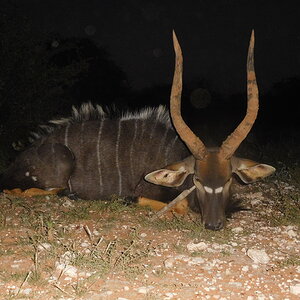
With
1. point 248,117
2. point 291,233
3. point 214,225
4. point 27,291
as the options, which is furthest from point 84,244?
point 248,117

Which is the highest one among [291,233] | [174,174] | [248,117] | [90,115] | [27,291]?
[248,117]

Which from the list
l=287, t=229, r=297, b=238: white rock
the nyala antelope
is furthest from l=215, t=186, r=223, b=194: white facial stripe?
l=287, t=229, r=297, b=238: white rock

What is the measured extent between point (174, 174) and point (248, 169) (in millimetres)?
490

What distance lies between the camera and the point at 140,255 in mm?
2295

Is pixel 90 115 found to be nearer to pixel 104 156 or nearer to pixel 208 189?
pixel 104 156

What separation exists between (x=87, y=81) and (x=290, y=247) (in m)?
10.2

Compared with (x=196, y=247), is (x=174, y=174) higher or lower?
higher

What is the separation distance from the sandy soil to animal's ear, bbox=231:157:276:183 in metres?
0.26

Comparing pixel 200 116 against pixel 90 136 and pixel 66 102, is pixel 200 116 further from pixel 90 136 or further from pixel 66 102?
pixel 90 136

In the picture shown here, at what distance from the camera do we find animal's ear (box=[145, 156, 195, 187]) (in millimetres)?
3119

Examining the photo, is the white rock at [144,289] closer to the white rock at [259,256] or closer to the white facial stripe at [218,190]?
the white rock at [259,256]

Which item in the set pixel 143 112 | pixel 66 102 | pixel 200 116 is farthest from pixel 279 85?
pixel 143 112

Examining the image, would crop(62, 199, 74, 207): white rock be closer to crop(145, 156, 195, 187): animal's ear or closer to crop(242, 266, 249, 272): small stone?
crop(145, 156, 195, 187): animal's ear

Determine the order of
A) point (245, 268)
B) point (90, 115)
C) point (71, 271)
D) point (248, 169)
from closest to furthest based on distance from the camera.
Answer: point (71, 271), point (245, 268), point (248, 169), point (90, 115)
